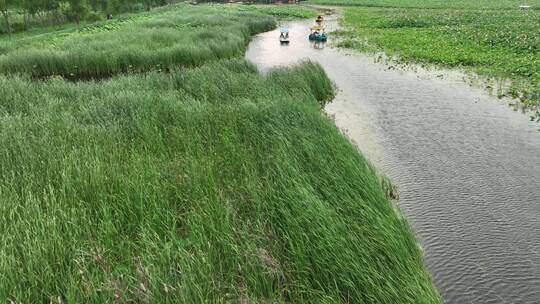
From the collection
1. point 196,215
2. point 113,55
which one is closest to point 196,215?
point 196,215

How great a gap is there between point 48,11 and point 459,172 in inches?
2399

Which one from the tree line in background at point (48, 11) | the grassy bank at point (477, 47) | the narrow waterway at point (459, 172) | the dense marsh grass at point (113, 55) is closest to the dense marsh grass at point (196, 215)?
the narrow waterway at point (459, 172)

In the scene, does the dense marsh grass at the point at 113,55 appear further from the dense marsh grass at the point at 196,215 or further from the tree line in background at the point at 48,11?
the tree line in background at the point at 48,11

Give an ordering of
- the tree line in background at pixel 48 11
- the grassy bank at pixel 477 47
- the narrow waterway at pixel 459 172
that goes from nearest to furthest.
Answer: the narrow waterway at pixel 459 172
the grassy bank at pixel 477 47
the tree line in background at pixel 48 11

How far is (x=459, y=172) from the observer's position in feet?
28.1

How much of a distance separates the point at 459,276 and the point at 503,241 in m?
1.49

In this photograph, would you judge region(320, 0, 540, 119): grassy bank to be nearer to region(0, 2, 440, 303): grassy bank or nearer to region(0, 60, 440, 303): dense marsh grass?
region(0, 60, 440, 303): dense marsh grass

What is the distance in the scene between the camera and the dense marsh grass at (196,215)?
4.04 metres

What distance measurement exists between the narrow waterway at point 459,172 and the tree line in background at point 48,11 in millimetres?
42816

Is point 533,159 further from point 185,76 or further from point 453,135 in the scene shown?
point 185,76

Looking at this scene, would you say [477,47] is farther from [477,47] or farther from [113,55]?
[113,55]

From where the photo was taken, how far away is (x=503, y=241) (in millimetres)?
6230

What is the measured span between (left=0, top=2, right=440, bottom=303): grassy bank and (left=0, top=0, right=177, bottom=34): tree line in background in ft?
135

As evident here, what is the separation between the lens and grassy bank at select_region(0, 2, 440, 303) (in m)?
4.04
